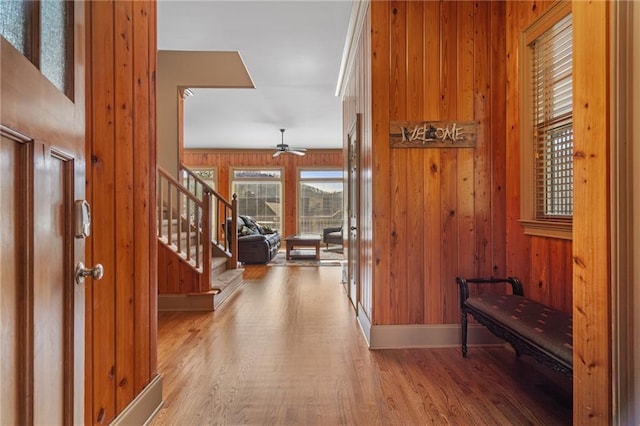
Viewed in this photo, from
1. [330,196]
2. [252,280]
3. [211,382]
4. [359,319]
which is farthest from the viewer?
[330,196]

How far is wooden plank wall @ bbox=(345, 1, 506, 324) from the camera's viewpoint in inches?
A: 103

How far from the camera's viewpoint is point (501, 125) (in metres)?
2.65

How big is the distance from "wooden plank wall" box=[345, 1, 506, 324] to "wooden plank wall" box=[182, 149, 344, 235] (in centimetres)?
736

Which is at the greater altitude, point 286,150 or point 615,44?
point 286,150

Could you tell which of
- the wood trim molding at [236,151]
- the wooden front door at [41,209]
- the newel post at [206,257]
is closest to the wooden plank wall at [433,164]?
the newel post at [206,257]

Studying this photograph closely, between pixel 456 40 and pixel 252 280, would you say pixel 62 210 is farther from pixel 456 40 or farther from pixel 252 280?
pixel 252 280

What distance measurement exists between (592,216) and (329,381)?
5.47ft

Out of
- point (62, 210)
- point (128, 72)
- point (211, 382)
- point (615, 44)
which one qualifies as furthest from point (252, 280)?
point (615, 44)

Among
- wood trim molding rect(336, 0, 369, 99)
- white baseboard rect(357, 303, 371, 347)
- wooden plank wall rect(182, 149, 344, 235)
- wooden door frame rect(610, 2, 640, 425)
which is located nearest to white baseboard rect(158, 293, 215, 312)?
white baseboard rect(357, 303, 371, 347)

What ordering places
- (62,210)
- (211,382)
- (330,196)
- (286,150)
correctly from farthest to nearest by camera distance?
(330,196)
(286,150)
(211,382)
(62,210)

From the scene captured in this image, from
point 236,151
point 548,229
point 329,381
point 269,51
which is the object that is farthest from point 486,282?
point 236,151

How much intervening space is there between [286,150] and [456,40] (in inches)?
211

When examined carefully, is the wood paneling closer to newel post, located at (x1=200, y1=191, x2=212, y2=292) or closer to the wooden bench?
the wooden bench

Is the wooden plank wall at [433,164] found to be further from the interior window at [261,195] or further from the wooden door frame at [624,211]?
the interior window at [261,195]
